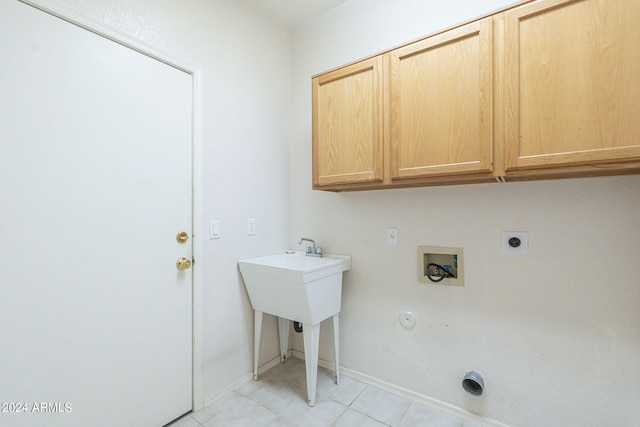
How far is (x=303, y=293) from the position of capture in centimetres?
165

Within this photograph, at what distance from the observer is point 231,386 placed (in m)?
1.87

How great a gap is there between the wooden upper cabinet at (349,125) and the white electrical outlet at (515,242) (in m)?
0.74

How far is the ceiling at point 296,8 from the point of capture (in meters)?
2.05

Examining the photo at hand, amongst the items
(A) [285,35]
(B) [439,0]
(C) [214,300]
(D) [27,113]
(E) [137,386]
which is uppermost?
(A) [285,35]

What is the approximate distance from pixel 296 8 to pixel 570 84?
1.85 meters

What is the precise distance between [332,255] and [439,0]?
1752mm

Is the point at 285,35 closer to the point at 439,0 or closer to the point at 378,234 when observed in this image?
the point at 439,0

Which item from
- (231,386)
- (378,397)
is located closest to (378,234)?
(378,397)

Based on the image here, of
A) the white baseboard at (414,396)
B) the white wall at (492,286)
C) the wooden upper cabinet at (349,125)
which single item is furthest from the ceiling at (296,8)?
the white baseboard at (414,396)

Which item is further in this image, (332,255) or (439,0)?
(332,255)

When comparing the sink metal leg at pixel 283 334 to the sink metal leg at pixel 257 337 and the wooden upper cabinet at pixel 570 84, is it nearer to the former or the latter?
the sink metal leg at pixel 257 337

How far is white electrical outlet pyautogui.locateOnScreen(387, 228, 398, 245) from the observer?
184cm

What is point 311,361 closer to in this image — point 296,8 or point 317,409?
point 317,409

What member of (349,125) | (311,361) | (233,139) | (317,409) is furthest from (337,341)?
(233,139)
